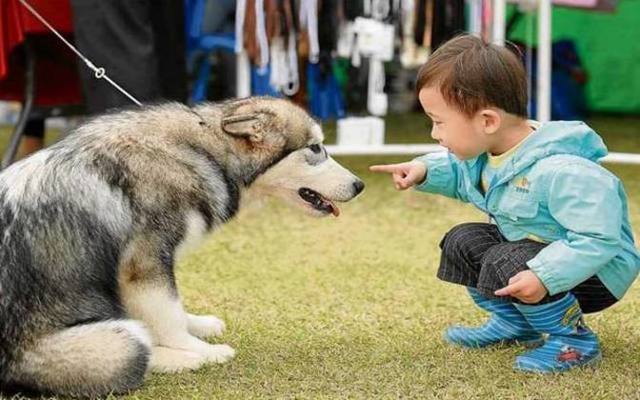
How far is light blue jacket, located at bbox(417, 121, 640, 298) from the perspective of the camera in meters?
2.63

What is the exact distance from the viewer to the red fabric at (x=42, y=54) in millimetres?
4996

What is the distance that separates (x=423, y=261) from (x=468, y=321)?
869 millimetres

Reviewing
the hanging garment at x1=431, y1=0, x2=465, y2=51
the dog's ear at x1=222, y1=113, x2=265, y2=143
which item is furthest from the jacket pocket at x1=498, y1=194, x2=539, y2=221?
the hanging garment at x1=431, y1=0, x2=465, y2=51

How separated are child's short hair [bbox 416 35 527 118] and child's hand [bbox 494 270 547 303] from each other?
0.42 meters

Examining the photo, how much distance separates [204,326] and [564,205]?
3.62 feet

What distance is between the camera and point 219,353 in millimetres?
2969

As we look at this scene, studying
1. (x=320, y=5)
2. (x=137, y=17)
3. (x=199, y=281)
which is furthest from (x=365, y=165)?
(x=199, y=281)

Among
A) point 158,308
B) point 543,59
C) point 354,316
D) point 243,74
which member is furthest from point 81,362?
point 543,59

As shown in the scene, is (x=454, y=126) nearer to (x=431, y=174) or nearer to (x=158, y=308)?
(x=431, y=174)

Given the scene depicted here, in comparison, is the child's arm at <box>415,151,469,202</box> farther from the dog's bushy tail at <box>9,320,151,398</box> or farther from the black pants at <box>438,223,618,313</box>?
the dog's bushy tail at <box>9,320,151,398</box>

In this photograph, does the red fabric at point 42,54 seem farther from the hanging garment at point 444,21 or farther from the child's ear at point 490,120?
the child's ear at point 490,120

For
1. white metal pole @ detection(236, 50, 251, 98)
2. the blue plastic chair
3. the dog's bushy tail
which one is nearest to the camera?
the dog's bushy tail

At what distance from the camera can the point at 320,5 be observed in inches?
228

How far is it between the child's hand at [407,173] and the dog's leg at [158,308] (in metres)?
0.65
